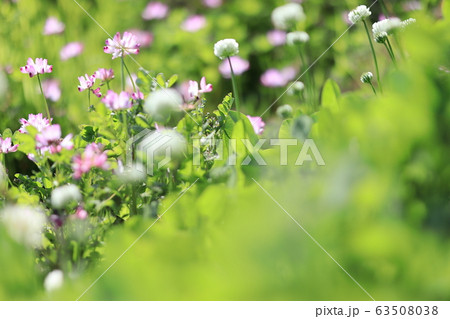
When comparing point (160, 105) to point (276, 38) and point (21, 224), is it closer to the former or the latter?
point (21, 224)

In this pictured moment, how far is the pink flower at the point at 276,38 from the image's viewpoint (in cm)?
260

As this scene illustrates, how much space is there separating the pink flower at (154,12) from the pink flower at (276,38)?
0.65 m

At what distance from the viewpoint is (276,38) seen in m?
2.61

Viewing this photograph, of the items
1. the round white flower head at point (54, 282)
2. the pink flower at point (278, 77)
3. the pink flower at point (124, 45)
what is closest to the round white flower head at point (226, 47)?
the pink flower at point (124, 45)

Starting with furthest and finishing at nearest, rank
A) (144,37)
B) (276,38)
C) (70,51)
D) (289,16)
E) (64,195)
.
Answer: (144,37), (276,38), (70,51), (289,16), (64,195)

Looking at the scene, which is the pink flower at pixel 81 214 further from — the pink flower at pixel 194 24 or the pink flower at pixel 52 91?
the pink flower at pixel 194 24

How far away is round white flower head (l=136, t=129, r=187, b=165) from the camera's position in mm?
819

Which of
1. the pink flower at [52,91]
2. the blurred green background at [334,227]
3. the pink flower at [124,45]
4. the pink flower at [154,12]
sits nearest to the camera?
the blurred green background at [334,227]

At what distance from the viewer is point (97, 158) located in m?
0.80

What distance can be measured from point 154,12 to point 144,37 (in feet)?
0.95

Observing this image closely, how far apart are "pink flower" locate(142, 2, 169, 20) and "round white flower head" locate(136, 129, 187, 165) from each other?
226 cm

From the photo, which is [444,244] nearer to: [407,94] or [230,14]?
[407,94]

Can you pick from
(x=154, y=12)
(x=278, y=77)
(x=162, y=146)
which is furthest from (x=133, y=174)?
(x=154, y=12)

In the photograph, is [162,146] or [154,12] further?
[154,12]
